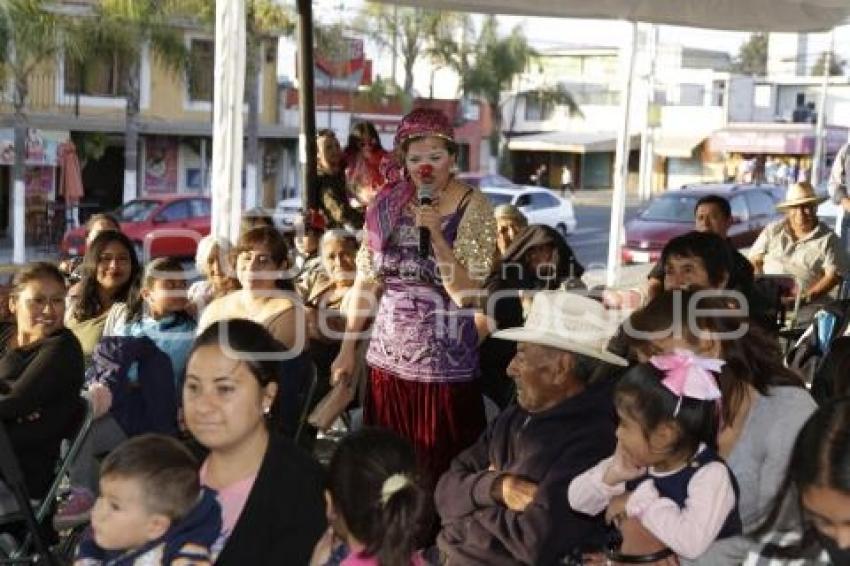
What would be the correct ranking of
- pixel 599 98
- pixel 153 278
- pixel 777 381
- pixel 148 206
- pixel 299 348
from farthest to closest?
pixel 599 98 < pixel 148 206 < pixel 153 278 < pixel 299 348 < pixel 777 381

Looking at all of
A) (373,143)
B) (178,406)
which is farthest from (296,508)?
(373,143)

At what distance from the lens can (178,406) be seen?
477cm

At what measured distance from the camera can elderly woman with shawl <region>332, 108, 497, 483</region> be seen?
4121 mm

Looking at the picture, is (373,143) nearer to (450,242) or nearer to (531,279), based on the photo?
(531,279)

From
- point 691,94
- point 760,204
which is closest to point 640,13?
point 760,204

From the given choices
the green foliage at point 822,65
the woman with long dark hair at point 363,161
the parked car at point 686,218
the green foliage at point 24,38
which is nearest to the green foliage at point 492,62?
the green foliage at point 822,65

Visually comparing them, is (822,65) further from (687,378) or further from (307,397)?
(687,378)

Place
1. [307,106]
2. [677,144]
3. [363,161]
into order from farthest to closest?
[677,144] → [307,106] → [363,161]

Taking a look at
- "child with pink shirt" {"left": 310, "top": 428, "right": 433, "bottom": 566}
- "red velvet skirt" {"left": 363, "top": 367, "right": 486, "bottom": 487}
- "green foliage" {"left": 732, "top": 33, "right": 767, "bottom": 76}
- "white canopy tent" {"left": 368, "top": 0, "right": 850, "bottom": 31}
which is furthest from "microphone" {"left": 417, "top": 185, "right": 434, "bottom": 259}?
"green foliage" {"left": 732, "top": 33, "right": 767, "bottom": 76}

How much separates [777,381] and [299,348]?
6.08 ft

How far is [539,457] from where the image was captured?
10.6ft

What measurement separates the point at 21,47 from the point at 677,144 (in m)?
37.8

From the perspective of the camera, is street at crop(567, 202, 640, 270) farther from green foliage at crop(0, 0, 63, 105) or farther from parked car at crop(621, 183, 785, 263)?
green foliage at crop(0, 0, 63, 105)

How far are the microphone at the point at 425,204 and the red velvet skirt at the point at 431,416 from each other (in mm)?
501
